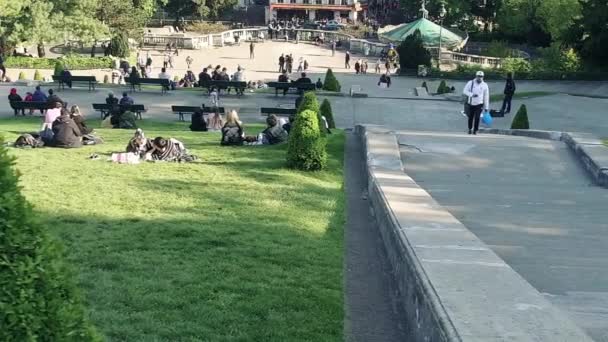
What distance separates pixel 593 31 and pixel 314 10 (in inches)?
2893

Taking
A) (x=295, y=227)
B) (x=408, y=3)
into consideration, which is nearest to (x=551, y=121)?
(x=295, y=227)

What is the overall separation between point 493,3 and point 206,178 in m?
68.1

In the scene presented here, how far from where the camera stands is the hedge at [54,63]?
4630 centimetres

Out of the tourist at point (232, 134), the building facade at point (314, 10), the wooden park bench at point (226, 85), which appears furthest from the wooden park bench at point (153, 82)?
the building facade at point (314, 10)

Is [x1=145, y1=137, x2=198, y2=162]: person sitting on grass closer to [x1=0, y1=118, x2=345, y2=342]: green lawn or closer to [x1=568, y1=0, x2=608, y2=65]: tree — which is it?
[x1=0, y1=118, x2=345, y2=342]: green lawn

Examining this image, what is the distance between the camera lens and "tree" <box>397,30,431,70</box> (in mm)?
47781

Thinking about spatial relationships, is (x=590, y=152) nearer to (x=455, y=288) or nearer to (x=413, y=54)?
(x=455, y=288)

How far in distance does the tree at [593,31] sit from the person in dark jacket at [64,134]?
32.3m

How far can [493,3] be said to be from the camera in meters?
74.0

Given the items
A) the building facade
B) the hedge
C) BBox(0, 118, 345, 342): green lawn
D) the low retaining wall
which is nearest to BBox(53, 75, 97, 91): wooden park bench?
the hedge

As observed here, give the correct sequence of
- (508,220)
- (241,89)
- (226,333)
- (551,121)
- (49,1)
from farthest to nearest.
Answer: (49,1) < (241,89) < (551,121) < (508,220) < (226,333)

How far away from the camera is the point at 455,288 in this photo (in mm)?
4840

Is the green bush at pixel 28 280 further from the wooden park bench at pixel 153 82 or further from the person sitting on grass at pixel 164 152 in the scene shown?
the wooden park bench at pixel 153 82

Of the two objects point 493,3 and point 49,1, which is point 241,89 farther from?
point 493,3
